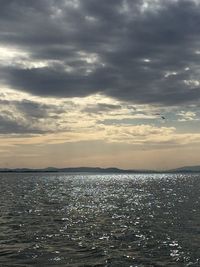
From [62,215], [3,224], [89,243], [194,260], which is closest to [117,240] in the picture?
[89,243]

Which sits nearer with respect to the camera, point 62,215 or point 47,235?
point 47,235

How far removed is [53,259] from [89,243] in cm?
716

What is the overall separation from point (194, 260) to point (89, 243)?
Answer: 407 inches

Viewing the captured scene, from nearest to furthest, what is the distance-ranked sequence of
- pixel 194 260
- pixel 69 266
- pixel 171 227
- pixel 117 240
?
1. pixel 69 266
2. pixel 194 260
3. pixel 117 240
4. pixel 171 227

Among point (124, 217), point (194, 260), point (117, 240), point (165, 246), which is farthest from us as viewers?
point (124, 217)

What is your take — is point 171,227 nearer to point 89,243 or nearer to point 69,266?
point 89,243

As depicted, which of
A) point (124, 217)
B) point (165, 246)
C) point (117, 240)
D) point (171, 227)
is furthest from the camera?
point (124, 217)

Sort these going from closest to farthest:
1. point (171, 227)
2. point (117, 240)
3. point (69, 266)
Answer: point (69, 266)
point (117, 240)
point (171, 227)

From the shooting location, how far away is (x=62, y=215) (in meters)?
61.9

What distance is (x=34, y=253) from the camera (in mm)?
34438

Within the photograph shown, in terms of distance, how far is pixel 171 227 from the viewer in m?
48.6

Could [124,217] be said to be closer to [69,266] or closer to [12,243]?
[12,243]

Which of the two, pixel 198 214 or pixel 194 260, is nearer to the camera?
pixel 194 260

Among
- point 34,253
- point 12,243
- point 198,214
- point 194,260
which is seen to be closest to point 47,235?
point 12,243
